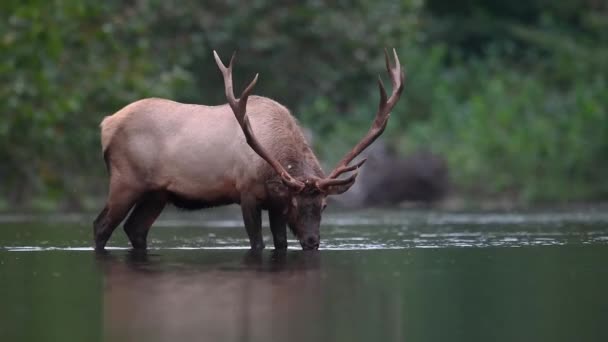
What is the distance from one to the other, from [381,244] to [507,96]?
14981mm

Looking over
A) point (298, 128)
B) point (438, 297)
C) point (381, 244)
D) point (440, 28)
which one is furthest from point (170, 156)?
point (440, 28)

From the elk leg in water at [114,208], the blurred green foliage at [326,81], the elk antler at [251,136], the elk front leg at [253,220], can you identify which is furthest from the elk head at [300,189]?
the blurred green foliage at [326,81]

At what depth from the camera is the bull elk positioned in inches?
487

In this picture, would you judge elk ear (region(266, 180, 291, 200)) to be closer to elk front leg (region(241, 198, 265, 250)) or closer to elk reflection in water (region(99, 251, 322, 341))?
elk front leg (region(241, 198, 265, 250))

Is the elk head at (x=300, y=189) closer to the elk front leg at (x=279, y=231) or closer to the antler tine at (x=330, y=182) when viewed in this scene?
the antler tine at (x=330, y=182)

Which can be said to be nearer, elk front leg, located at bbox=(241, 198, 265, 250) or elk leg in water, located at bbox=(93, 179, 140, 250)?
elk front leg, located at bbox=(241, 198, 265, 250)

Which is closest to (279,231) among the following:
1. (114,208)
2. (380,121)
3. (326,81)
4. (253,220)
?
(253,220)

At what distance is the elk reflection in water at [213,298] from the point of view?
24.9 feet

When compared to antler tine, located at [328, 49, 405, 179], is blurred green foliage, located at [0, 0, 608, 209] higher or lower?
higher

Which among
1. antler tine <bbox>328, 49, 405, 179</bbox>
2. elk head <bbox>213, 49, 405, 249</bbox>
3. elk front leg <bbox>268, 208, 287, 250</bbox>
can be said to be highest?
antler tine <bbox>328, 49, 405, 179</bbox>

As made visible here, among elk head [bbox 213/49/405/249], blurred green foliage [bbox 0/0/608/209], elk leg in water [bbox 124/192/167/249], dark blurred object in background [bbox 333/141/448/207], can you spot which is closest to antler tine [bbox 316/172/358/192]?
elk head [bbox 213/49/405/249]

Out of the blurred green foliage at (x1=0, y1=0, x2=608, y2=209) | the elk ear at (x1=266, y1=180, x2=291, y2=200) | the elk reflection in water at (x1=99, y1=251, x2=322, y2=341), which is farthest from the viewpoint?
the blurred green foliage at (x1=0, y1=0, x2=608, y2=209)

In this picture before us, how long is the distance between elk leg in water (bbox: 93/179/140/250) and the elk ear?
1401mm

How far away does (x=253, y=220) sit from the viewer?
12.5 metres
